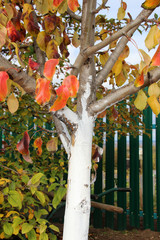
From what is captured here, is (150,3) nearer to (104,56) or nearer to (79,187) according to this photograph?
(104,56)

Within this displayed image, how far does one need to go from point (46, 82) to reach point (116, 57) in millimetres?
701

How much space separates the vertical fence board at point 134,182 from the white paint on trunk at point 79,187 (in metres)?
3.17

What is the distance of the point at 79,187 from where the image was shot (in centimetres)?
155

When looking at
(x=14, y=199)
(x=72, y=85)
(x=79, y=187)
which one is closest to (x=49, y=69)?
(x=72, y=85)

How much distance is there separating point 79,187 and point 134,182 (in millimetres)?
3281

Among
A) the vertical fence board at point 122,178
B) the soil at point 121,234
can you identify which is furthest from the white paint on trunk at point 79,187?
the vertical fence board at point 122,178

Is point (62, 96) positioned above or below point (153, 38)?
below

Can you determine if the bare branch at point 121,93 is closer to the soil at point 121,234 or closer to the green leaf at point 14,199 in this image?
the green leaf at point 14,199

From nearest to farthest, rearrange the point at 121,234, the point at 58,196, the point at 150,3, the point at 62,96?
the point at 62,96 → the point at 150,3 → the point at 58,196 → the point at 121,234

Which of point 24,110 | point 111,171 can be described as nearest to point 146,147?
point 111,171

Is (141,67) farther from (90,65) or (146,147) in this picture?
(146,147)

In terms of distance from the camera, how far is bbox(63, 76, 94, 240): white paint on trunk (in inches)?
60.7

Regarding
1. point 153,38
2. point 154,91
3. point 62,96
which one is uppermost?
point 153,38

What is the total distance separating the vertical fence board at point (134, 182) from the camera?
4527 mm
